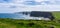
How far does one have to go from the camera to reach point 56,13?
10.4ft

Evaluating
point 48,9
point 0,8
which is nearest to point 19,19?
point 0,8

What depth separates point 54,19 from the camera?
3285mm

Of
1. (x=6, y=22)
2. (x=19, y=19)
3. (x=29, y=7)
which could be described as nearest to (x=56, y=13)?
(x=29, y=7)

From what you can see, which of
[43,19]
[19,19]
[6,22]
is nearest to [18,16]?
[19,19]

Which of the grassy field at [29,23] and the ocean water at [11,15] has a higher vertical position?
the ocean water at [11,15]

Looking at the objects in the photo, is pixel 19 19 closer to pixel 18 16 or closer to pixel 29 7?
pixel 18 16

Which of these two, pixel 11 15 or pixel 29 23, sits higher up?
pixel 11 15

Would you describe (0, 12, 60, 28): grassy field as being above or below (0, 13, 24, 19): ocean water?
below

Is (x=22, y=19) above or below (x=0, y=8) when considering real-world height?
below

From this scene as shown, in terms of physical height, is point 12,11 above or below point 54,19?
above

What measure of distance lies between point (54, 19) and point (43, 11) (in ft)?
1.13

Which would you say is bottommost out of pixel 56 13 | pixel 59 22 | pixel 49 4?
pixel 59 22

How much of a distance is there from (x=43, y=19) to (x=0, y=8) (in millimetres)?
1089

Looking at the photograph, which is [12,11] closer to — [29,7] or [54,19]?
[29,7]
